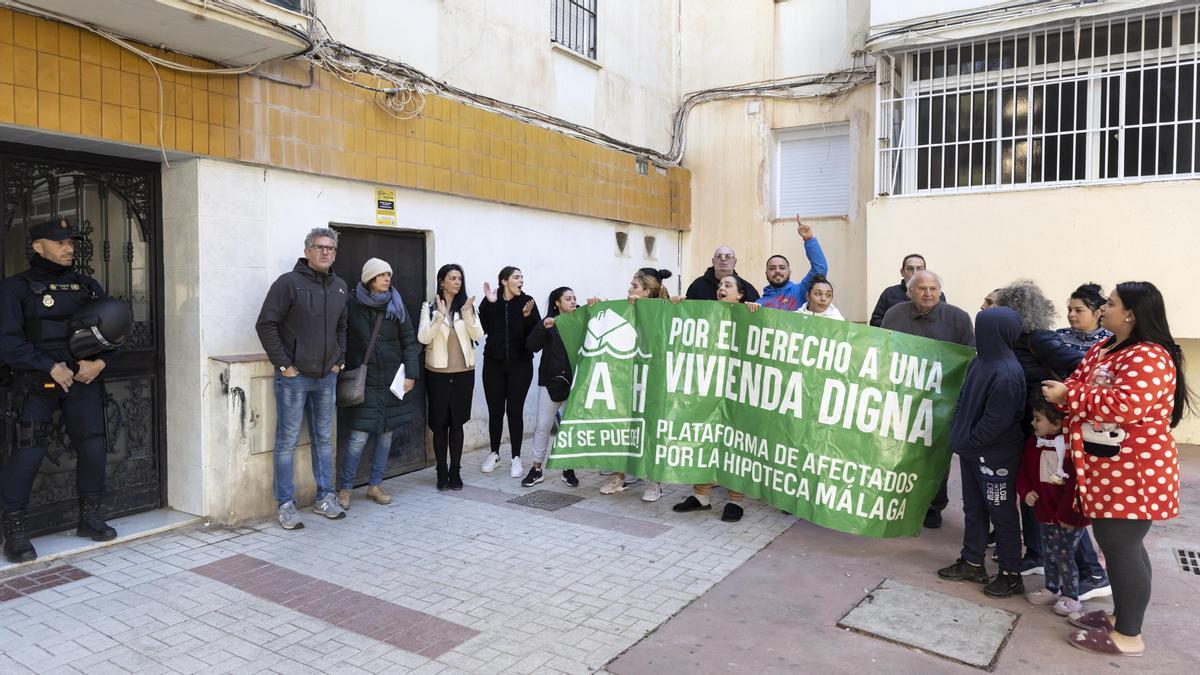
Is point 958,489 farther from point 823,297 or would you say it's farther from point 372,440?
point 372,440

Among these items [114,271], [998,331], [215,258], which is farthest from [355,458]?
[998,331]

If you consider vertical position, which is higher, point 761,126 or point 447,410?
point 761,126

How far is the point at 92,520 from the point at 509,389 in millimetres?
3338

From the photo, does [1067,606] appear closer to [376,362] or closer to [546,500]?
[546,500]

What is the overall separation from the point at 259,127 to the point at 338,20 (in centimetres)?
126

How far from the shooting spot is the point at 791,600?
14.8ft

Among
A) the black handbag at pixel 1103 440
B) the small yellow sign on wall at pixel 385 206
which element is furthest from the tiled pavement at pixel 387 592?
the small yellow sign on wall at pixel 385 206

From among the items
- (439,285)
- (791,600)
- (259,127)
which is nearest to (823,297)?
(791,600)

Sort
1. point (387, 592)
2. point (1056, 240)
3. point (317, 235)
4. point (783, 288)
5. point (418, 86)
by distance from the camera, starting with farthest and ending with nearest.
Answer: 1. point (1056, 240)
2. point (418, 86)
3. point (783, 288)
4. point (317, 235)
5. point (387, 592)

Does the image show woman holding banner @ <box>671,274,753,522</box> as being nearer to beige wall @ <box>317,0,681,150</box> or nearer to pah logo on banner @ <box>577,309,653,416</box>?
pah logo on banner @ <box>577,309,653,416</box>

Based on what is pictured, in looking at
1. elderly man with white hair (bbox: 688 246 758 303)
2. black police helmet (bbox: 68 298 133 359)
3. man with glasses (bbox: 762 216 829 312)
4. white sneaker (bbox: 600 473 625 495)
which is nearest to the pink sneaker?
man with glasses (bbox: 762 216 829 312)

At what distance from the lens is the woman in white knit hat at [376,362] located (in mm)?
6152

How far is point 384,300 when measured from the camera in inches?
244

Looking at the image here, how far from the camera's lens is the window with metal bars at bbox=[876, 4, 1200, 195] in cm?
793
